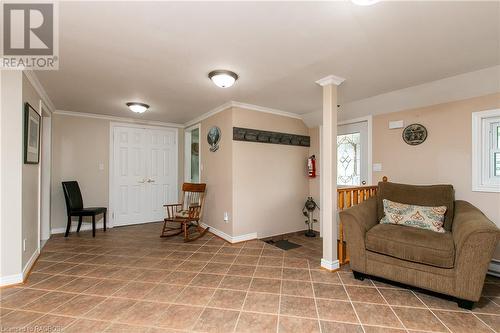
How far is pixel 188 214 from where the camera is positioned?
3859 mm

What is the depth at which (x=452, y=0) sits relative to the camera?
4.85 ft

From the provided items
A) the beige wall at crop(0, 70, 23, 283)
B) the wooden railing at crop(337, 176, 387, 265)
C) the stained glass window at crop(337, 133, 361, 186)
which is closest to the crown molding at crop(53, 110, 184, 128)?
the beige wall at crop(0, 70, 23, 283)

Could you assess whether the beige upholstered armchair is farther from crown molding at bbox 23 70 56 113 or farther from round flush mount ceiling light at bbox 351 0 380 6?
crown molding at bbox 23 70 56 113

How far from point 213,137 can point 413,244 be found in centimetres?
313

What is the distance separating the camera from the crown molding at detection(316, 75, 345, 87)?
2.65 metres

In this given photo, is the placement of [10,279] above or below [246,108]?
below

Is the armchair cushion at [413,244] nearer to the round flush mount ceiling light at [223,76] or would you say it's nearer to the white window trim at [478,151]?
the white window trim at [478,151]

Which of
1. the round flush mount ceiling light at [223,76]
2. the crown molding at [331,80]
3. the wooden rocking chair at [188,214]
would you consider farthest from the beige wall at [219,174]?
the crown molding at [331,80]

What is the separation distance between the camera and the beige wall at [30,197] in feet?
7.94

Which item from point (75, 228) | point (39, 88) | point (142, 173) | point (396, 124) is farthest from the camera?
point (142, 173)

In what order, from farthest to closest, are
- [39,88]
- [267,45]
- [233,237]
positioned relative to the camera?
[233,237]
[39,88]
[267,45]

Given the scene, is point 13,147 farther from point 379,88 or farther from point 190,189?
point 379,88

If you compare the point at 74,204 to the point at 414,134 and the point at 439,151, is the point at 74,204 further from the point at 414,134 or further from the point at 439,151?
the point at 439,151

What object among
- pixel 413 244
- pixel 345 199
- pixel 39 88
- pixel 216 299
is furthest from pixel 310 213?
pixel 39 88
